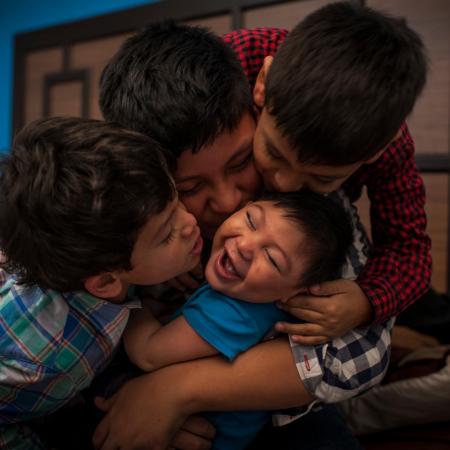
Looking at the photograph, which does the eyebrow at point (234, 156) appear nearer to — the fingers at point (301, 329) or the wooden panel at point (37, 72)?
the fingers at point (301, 329)

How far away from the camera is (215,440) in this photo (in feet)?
3.09

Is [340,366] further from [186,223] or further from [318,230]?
[186,223]

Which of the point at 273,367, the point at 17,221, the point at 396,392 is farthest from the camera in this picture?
the point at 396,392

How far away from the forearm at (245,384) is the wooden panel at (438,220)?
1335 millimetres

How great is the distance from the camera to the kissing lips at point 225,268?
91cm

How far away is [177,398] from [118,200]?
15.8 inches

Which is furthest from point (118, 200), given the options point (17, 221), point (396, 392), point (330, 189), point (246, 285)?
point (396, 392)

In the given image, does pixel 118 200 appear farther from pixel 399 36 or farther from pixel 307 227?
pixel 399 36

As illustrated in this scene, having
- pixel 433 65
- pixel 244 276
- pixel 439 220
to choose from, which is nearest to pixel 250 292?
pixel 244 276

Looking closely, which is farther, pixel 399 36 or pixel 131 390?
pixel 131 390

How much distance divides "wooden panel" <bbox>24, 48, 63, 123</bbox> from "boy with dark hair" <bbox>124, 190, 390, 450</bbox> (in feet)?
8.13

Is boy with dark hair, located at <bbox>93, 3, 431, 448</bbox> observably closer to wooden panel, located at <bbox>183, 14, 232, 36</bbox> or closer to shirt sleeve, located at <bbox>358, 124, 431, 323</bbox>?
shirt sleeve, located at <bbox>358, 124, 431, 323</bbox>

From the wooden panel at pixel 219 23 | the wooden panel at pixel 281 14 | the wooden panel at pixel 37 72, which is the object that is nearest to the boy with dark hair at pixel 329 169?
the wooden panel at pixel 281 14

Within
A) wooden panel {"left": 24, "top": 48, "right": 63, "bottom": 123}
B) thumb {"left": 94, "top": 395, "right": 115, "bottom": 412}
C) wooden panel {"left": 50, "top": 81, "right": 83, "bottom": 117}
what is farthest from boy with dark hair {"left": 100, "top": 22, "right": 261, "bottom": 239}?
wooden panel {"left": 24, "top": 48, "right": 63, "bottom": 123}
